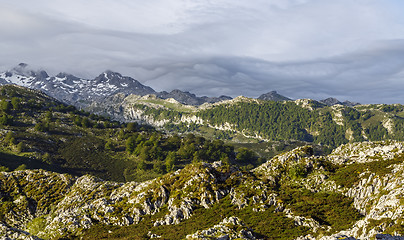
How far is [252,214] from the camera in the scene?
7712cm

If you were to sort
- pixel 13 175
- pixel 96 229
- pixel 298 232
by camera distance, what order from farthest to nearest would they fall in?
pixel 13 175 → pixel 96 229 → pixel 298 232

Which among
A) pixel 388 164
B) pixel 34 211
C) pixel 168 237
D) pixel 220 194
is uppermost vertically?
pixel 388 164

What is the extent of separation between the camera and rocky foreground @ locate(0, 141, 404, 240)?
60.7 meters

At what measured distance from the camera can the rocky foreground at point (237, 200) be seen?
60656 millimetres

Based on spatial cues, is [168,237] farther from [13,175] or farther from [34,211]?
[13,175]

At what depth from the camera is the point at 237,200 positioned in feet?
279

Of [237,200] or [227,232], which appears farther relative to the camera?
[237,200]

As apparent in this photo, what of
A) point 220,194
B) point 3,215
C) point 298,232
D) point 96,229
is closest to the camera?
point 298,232

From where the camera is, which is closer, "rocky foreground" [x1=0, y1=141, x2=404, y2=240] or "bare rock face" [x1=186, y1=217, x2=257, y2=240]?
"bare rock face" [x1=186, y1=217, x2=257, y2=240]

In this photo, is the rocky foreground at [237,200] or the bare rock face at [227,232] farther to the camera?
the rocky foreground at [237,200]

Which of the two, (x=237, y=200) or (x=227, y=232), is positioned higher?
(x=227, y=232)

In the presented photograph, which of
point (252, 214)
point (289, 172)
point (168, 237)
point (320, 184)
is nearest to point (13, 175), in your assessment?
point (168, 237)

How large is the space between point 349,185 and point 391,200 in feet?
79.5

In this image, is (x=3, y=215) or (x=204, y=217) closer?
(x=204, y=217)
